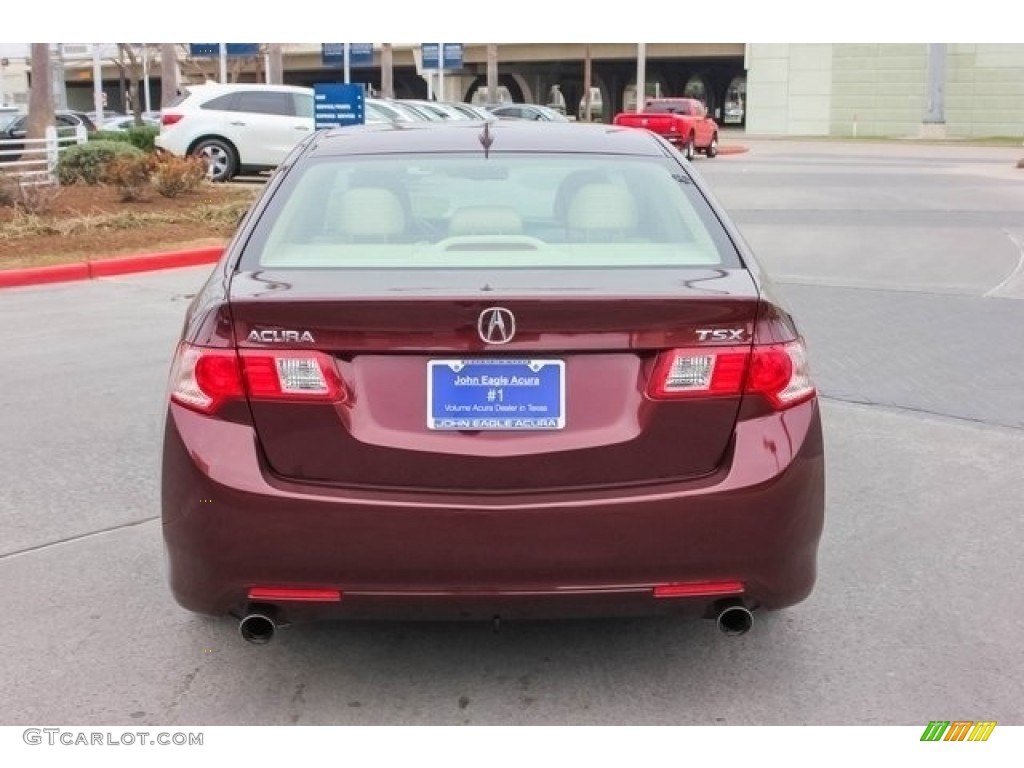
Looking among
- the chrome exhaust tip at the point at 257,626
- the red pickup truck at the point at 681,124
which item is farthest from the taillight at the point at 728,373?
the red pickup truck at the point at 681,124

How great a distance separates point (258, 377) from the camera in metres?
3.06

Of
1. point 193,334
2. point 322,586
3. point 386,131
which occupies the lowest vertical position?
point 322,586

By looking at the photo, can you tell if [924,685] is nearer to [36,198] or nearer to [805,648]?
[805,648]

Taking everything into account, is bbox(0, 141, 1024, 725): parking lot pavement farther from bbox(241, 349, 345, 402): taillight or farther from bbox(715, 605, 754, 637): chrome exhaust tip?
bbox(241, 349, 345, 402): taillight

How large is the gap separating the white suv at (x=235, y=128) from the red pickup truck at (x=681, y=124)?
14.2 metres

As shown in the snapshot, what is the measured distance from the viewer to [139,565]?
14.5 ft

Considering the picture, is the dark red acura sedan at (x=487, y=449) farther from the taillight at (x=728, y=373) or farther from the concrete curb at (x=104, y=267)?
the concrete curb at (x=104, y=267)

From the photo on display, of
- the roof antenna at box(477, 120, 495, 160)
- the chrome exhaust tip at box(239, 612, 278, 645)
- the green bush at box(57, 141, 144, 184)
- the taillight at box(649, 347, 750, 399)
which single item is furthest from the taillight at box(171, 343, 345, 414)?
the green bush at box(57, 141, 144, 184)

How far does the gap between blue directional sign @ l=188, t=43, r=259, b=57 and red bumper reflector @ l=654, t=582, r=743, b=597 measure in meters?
46.1

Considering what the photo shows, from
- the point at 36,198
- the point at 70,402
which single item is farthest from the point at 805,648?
the point at 36,198

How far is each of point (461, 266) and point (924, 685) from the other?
181 centimetres

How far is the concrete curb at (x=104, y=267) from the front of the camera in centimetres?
1112

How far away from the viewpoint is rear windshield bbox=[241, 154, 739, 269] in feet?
11.5

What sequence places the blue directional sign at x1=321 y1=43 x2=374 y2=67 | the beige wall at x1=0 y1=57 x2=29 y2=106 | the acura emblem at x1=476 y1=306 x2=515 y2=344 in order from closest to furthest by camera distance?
1. the acura emblem at x1=476 y1=306 x2=515 y2=344
2. the blue directional sign at x1=321 y1=43 x2=374 y2=67
3. the beige wall at x1=0 y1=57 x2=29 y2=106
